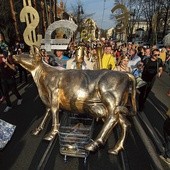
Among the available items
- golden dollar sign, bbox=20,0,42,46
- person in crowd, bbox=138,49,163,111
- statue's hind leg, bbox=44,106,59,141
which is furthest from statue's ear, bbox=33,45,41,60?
person in crowd, bbox=138,49,163,111

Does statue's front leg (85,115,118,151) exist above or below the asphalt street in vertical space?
above

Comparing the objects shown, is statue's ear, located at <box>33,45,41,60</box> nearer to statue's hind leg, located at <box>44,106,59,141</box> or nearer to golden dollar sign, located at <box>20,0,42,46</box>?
statue's hind leg, located at <box>44,106,59,141</box>

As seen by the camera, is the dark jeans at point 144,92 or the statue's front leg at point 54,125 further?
the dark jeans at point 144,92

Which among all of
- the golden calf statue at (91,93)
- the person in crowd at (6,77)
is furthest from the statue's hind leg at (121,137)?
the person in crowd at (6,77)

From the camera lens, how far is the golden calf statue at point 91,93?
4523 millimetres

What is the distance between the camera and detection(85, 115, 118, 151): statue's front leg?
422 centimetres

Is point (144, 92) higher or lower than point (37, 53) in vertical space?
lower

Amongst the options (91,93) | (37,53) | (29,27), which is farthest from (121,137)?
(29,27)

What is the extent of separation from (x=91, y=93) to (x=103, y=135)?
748 millimetres

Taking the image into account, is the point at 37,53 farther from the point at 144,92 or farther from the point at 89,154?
the point at 144,92

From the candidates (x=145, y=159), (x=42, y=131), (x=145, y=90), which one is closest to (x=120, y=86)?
(x=145, y=159)

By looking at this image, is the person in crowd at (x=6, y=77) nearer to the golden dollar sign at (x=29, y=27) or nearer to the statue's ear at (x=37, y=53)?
the golden dollar sign at (x=29, y=27)

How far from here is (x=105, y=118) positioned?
464 cm

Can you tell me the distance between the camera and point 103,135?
4.37 meters
